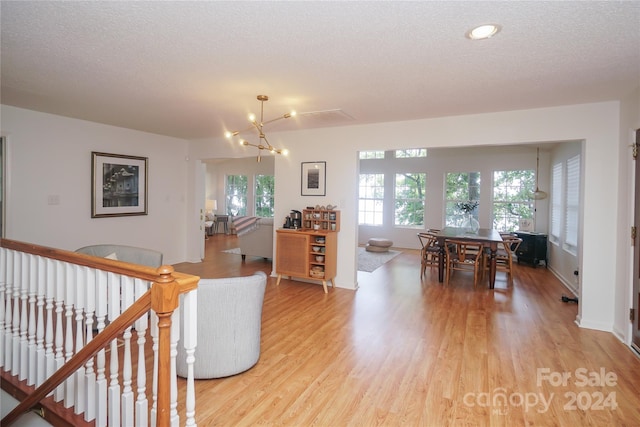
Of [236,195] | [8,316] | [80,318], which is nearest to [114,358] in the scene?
[80,318]

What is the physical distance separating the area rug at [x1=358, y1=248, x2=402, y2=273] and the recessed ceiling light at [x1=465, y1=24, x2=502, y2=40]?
15.0ft

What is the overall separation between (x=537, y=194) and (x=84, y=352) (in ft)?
25.2

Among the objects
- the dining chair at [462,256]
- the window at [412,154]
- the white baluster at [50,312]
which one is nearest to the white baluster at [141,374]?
the white baluster at [50,312]

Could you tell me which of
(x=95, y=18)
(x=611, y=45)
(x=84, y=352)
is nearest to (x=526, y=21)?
(x=611, y=45)

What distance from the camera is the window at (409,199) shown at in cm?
880

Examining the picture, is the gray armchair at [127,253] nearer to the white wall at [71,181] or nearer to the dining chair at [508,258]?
the white wall at [71,181]

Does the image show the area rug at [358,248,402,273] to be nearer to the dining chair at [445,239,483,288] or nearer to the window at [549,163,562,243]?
the dining chair at [445,239,483,288]

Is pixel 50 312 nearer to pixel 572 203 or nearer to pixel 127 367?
pixel 127 367

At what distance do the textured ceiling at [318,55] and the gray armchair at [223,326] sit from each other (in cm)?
167

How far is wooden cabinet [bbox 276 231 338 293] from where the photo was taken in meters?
4.74

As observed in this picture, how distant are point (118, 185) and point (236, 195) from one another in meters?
6.08

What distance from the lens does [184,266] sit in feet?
20.2

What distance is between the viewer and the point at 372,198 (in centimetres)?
953

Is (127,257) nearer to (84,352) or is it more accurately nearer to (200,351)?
(200,351)
